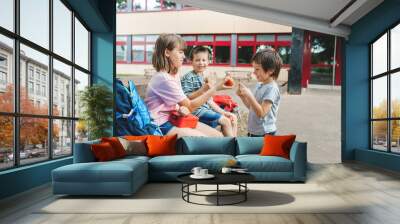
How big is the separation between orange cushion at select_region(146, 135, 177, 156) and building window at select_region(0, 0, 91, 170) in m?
1.64

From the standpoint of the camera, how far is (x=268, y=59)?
9.95 metres

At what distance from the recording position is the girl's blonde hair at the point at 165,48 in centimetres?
952

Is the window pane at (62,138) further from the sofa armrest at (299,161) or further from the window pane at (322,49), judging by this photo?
the window pane at (322,49)

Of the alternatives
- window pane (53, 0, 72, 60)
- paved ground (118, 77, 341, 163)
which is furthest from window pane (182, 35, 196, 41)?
window pane (53, 0, 72, 60)

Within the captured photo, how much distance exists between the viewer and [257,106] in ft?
31.6

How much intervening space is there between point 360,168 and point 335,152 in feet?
5.47

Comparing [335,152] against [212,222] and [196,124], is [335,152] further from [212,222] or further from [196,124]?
[212,222]

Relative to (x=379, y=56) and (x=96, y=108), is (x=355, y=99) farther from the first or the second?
(x=96, y=108)

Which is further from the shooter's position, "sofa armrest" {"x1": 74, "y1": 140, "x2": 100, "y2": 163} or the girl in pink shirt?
the girl in pink shirt

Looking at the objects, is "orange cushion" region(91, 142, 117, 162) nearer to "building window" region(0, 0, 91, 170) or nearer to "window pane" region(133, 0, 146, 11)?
"building window" region(0, 0, 91, 170)

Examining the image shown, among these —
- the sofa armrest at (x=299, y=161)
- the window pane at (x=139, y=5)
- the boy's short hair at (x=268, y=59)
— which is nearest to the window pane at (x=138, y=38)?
the window pane at (x=139, y=5)

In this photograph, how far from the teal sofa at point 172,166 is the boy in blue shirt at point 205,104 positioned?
1.97 meters

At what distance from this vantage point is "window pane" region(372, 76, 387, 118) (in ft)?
30.4

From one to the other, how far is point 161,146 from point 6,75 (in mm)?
2886
